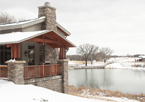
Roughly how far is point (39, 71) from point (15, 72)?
222 cm

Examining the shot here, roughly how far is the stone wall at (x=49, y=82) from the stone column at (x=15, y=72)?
1.97 feet

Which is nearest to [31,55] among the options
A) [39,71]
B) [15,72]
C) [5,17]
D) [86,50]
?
[39,71]

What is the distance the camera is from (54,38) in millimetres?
12266

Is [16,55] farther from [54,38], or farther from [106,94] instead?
[106,94]

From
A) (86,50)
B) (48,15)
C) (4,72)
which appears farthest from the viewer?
(86,50)

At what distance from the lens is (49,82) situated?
38.1 feet

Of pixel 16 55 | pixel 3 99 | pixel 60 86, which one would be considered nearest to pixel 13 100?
pixel 3 99

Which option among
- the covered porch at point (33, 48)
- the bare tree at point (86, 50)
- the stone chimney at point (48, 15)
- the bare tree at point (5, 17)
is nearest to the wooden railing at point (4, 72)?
the covered porch at point (33, 48)

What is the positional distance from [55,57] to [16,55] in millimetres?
5183

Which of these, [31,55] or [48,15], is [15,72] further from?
Answer: [48,15]

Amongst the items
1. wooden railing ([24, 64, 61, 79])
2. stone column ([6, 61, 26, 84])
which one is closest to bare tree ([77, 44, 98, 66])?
wooden railing ([24, 64, 61, 79])

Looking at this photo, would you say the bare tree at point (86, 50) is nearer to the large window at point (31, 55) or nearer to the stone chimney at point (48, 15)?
the stone chimney at point (48, 15)

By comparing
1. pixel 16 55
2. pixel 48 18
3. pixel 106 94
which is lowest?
pixel 106 94

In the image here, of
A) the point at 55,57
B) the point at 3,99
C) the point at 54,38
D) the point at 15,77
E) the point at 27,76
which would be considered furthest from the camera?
the point at 55,57
